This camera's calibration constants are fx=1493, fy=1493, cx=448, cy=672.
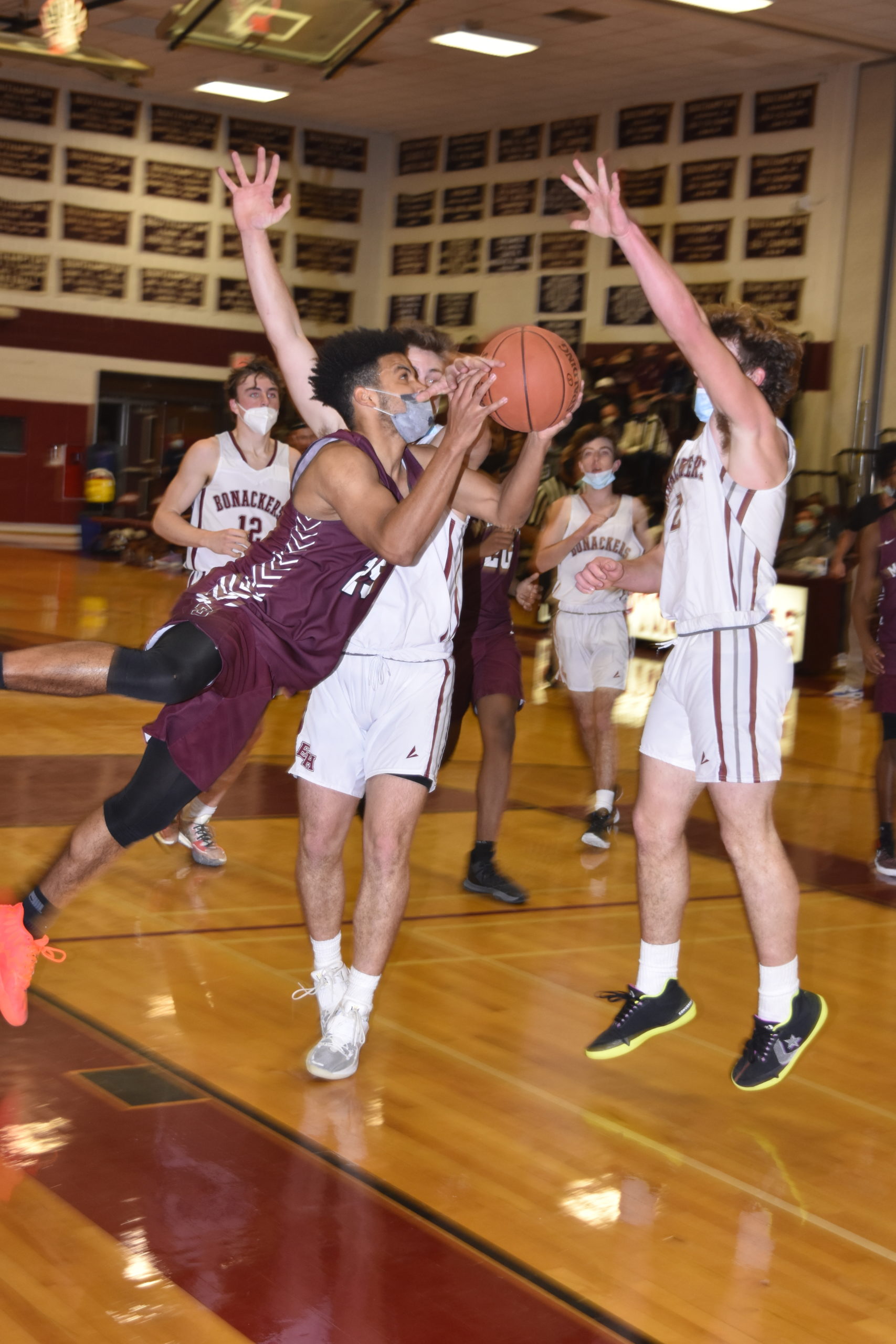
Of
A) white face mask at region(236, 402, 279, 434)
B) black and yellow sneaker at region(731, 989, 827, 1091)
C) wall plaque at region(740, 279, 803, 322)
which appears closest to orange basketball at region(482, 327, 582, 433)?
black and yellow sneaker at region(731, 989, 827, 1091)

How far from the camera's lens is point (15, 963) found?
3.46 meters

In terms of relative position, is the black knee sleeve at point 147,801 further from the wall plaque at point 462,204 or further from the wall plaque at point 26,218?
the wall plaque at point 26,218

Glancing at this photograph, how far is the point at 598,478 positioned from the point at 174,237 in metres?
15.7

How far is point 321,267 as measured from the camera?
21.0 metres

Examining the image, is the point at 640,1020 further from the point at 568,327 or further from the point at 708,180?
the point at 568,327

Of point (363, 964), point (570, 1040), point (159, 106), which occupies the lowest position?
point (570, 1040)

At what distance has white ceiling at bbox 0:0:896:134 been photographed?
14406 mm

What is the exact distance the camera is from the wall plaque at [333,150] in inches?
813

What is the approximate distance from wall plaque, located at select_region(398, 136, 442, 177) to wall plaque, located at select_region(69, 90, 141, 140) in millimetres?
3639

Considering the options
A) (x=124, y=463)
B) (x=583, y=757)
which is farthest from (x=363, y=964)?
(x=124, y=463)

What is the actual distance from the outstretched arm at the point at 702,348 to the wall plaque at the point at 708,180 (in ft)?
46.1

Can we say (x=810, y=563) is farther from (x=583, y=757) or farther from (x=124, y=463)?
(x=124, y=463)

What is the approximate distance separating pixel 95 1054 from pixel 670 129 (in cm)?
1569

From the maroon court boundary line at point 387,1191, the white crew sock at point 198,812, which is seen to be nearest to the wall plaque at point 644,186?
the white crew sock at point 198,812
